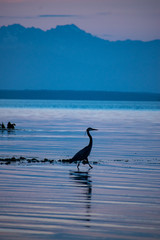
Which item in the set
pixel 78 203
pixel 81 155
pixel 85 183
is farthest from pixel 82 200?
pixel 81 155

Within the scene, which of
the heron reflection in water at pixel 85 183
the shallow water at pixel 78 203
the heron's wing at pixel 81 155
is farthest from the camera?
the heron's wing at pixel 81 155

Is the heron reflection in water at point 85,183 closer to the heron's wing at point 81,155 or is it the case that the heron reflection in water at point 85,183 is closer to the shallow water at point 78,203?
the shallow water at point 78,203

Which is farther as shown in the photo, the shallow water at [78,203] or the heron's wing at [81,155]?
the heron's wing at [81,155]

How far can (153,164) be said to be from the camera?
1997 cm

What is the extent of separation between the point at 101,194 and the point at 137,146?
15.4 metres

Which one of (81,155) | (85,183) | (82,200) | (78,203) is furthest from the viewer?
(81,155)

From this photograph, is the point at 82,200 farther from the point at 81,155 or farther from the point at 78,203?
the point at 81,155

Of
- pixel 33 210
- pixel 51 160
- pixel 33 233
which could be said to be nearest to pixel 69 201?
pixel 33 210

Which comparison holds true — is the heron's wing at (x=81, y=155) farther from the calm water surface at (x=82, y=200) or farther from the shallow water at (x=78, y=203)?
the shallow water at (x=78, y=203)

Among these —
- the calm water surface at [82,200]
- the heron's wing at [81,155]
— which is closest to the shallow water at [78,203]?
the calm water surface at [82,200]

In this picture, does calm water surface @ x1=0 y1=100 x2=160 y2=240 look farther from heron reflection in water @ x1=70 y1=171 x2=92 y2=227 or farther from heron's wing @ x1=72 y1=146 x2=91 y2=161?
heron's wing @ x1=72 y1=146 x2=91 y2=161

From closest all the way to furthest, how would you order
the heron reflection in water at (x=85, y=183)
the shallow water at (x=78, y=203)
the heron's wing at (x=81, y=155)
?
the shallow water at (x=78, y=203) < the heron reflection in water at (x=85, y=183) < the heron's wing at (x=81, y=155)

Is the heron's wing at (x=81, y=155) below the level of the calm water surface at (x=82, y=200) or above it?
above

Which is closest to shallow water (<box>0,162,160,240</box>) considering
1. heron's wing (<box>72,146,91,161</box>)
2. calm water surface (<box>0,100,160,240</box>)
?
calm water surface (<box>0,100,160,240</box>)
